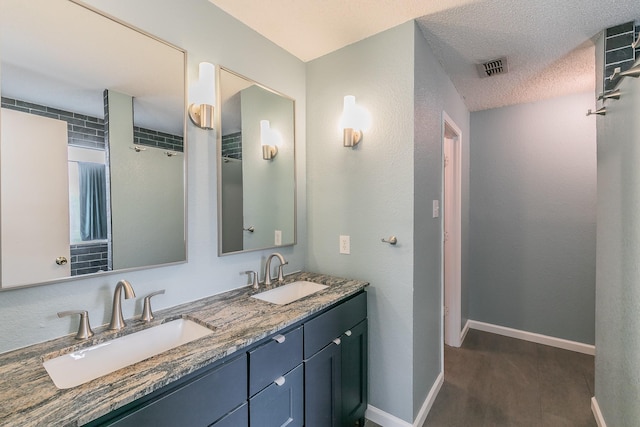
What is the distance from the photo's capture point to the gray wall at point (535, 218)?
2.63m

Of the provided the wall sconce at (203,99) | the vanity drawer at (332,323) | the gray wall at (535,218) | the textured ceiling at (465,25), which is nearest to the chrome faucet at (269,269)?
the vanity drawer at (332,323)

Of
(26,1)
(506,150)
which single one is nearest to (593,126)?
(506,150)

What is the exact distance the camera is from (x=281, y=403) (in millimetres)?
1191

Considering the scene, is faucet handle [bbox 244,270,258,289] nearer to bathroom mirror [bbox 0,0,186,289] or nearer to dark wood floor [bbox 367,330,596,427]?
bathroom mirror [bbox 0,0,186,289]

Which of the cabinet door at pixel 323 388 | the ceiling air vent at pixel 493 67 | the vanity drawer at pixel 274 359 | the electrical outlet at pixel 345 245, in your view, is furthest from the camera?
the ceiling air vent at pixel 493 67

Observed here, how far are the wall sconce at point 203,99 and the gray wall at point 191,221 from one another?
0.05m

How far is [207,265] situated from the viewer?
154 cm

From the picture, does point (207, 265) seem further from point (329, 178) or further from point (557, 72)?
point (557, 72)

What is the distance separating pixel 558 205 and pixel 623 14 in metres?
1.68

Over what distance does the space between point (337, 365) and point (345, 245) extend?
29.2 inches

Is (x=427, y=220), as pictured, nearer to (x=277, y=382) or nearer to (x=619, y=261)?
(x=619, y=261)

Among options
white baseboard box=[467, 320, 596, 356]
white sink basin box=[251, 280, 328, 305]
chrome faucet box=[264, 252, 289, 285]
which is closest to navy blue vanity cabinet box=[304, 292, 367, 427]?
white sink basin box=[251, 280, 328, 305]

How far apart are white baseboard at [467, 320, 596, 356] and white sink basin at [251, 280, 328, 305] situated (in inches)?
91.8

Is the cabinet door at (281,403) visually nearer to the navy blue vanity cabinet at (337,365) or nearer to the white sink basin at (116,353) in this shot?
the navy blue vanity cabinet at (337,365)
